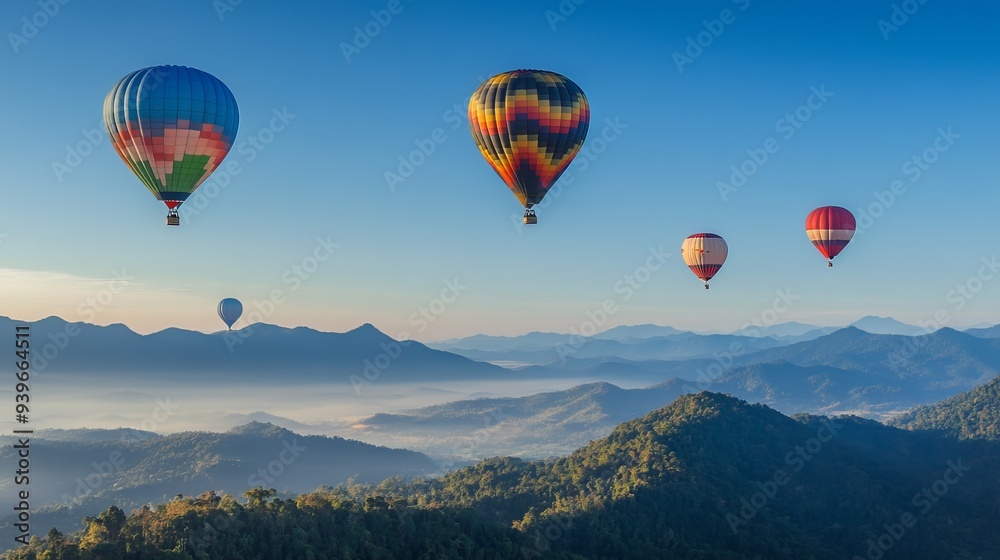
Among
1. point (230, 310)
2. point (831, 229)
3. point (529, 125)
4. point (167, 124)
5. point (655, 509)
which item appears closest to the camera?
point (167, 124)

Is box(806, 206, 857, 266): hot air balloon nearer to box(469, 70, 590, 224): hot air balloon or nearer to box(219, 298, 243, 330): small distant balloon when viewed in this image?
box(469, 70, 590, 224): hot air balloon

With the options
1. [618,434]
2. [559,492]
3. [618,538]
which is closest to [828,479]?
[618,434]

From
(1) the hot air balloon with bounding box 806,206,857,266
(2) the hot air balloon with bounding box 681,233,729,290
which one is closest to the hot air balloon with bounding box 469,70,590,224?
(2) the hot air balloon with bounding box 681,233,729,290

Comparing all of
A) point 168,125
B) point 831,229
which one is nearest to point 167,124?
point 168,125

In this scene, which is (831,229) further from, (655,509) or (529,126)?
(529,126)

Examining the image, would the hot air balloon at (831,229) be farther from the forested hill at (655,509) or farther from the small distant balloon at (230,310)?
the small distant balloon at (230,310)

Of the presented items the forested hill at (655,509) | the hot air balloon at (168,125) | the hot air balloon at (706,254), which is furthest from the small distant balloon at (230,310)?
the hot air balloon at (168,125)

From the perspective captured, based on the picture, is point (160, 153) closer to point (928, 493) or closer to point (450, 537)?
point (450, 537)
